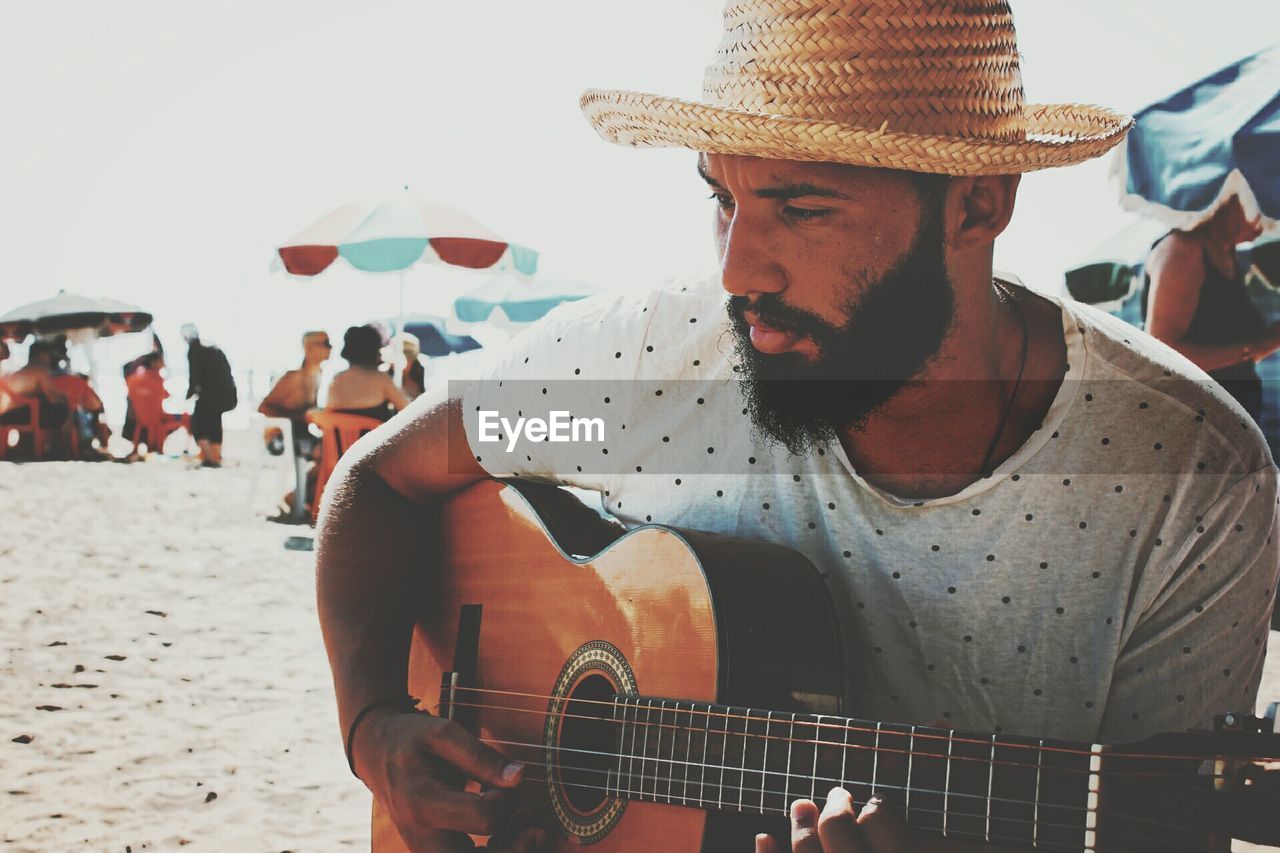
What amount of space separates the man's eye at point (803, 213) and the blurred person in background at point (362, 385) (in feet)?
26.5

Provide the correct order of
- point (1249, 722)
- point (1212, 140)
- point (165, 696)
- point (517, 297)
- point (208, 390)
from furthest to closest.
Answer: point (517, 297)
point (208, 390)
point (165, 696)
point (1212, 140)
point (1249, 722)

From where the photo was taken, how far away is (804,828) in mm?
1606

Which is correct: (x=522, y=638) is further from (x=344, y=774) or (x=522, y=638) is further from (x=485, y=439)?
(x=344, y=774)

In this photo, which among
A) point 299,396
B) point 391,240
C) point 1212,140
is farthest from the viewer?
point 299,396

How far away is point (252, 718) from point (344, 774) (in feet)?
2.92

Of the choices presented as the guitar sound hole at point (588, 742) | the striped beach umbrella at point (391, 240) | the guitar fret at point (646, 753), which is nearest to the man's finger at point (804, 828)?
the guitar fret at point (646, 753)

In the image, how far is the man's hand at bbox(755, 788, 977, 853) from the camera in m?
1.57

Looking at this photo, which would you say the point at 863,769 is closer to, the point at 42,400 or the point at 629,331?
the point at 629,331

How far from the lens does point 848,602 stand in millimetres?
2059

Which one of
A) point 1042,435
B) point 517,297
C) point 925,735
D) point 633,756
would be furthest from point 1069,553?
point 517,297

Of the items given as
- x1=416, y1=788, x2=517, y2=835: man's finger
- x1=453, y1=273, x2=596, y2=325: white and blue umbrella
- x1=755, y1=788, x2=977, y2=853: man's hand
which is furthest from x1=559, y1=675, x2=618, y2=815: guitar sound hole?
x1=453, y1=273, x2=596, y2=325: white and blue umbrella

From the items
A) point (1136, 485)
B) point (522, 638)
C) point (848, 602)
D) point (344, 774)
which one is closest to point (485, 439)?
point (522, 638)

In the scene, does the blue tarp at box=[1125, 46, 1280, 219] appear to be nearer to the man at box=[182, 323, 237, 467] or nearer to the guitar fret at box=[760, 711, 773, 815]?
the guitar fret at box=[760, 711, 773, 815]

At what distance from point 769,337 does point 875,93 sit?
0.43 m
